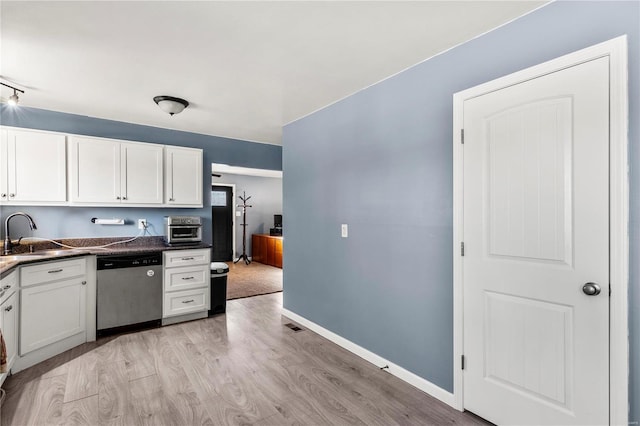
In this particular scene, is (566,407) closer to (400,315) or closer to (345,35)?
(400,315)

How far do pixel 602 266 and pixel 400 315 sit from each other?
1392mm

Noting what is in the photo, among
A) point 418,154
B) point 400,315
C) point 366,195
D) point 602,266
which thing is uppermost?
point 418,154

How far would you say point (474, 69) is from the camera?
2143 mm

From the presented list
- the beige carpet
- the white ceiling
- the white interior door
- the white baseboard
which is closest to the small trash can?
the beige carpet

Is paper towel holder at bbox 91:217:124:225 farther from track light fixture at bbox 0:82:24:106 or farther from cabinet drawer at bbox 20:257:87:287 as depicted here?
track light fixture at bbox 0:82:24:106

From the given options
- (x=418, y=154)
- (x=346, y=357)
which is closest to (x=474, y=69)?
(x=418, y=154)

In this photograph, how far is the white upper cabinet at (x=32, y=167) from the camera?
3180mm

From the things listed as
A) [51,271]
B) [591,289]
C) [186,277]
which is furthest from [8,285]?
[591,289]

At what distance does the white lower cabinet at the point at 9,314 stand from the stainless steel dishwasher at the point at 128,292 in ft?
2.54

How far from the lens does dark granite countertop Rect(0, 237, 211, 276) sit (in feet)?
9.96

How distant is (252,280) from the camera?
242 inches

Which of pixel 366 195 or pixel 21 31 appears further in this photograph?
pixel 366 195

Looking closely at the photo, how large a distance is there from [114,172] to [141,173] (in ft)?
0.90

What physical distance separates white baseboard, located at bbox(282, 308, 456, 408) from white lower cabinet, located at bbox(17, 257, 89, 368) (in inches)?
88.3
